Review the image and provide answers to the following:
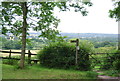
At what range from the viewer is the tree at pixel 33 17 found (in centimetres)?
438

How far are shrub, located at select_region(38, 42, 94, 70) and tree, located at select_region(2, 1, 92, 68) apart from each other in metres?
0.74

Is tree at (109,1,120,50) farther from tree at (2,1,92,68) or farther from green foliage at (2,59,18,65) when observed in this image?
green foliage at (2,59,18,65)

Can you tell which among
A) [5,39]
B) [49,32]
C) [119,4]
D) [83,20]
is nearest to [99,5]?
[83,20]

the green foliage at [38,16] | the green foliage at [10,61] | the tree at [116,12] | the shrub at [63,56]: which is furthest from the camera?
the tree at [116,12]

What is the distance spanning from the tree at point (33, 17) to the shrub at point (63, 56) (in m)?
0.74

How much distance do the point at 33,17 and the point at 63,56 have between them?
1440 millimetres

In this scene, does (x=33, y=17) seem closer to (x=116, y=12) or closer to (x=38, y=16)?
(x=38, y=16)

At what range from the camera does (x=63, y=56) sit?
5.22 m

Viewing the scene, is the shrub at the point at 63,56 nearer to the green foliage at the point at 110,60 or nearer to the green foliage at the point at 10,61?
the green foliage at the point at 110,60

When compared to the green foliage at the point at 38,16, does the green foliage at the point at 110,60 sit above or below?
below

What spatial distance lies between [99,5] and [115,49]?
5.39ft

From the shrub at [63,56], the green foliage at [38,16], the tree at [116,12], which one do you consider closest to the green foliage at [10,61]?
the shrub at [63,56]

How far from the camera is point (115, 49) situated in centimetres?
579

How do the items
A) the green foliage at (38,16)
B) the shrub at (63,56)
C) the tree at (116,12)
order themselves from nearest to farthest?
the green foliage at (38,16)
the shrub at (63,56)
the tree at (116,12)
